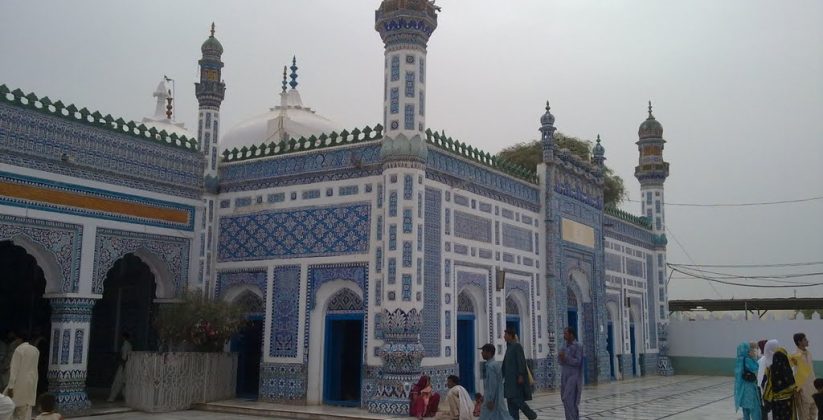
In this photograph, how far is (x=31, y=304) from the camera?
1431 centimetres

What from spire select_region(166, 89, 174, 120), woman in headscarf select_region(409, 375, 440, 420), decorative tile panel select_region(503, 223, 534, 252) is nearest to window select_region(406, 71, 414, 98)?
decorative tile panel select_region(503, 223, 534, 252)

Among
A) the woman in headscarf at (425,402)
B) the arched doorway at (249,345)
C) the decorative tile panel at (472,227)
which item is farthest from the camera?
the arched doorway at (249,345)

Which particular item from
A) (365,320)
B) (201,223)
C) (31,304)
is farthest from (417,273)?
(31,304)

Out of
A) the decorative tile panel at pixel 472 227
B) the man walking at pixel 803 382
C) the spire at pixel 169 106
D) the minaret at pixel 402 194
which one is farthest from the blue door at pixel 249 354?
the spire at pixel 169 106

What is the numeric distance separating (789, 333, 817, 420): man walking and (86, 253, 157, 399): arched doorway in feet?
34.5

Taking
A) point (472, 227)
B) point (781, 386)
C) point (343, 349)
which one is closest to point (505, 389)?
point (781, 386)

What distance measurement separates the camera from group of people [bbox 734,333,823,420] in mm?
8750

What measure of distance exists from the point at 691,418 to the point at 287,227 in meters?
7.16

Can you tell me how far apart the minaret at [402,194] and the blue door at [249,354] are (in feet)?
10.1

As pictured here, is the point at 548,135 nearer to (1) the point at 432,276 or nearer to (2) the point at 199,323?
(1) the point at 432,276

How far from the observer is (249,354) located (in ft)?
45.6

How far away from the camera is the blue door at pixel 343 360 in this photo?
12555 mm

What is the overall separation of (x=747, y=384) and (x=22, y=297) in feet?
40.6

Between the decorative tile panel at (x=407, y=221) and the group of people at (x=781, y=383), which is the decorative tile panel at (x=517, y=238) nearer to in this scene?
the decorative tile panel at (x=407, y=221)
